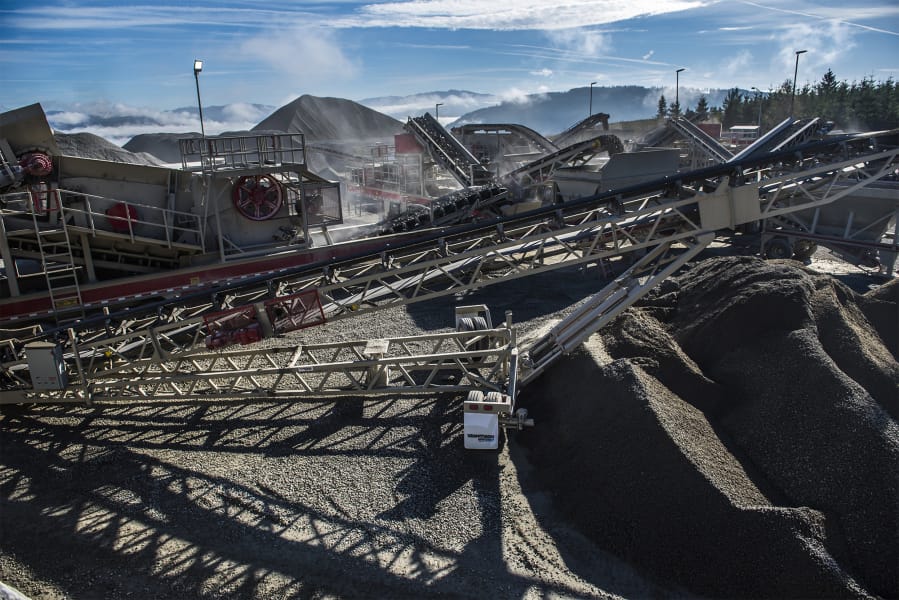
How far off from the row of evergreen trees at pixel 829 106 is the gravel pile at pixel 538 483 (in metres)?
33.9

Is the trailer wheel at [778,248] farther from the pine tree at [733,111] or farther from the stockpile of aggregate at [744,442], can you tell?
the pine tree at [733,111]

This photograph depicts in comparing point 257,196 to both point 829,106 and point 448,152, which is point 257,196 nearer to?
point 448,152

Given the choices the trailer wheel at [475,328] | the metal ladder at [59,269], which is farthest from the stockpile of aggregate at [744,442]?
the metal ladder at [59,269]

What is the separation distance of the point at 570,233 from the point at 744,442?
3.43 metres

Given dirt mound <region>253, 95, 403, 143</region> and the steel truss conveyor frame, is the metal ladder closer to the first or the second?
the steel truss conveyor frame

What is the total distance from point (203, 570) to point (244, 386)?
432cm

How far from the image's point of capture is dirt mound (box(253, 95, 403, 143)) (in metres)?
56.6

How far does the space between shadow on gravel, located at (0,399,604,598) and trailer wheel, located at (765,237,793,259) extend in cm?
1254

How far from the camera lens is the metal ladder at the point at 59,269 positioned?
11.1 metres

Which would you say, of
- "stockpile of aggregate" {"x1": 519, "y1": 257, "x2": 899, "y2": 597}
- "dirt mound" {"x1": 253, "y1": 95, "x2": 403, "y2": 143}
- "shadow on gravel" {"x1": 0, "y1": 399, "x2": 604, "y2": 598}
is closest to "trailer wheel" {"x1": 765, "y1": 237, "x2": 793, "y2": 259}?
"stockpile of aggregate" {"x1": 519, "y1": 257, "x2": 899, "y2": 597}

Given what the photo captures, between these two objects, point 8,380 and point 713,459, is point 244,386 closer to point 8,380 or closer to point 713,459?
point 8,380

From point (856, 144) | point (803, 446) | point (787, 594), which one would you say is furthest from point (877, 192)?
point (787, 594)

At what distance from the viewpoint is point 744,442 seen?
22.8 feet

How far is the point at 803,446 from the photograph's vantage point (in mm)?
6516
